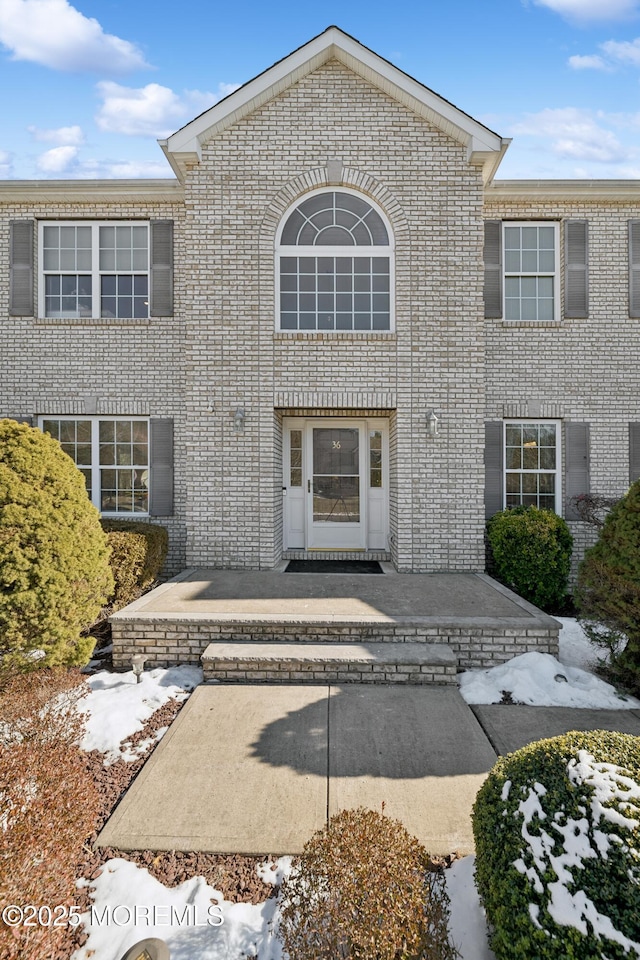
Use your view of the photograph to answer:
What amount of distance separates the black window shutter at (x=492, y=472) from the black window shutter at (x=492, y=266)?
215 centimetres

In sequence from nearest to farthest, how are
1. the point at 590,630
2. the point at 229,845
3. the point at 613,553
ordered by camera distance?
the point at 229,845 < the point at 613,553 < the point at 590,630

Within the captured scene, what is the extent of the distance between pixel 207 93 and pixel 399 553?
8.56 m

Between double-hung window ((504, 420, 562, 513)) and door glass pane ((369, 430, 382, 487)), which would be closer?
double-hung window ((504, 420, 562, 513))

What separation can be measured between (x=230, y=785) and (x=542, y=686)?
10.4ft

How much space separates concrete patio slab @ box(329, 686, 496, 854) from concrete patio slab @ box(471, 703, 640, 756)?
14cm

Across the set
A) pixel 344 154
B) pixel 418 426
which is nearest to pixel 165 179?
pixel 344 154

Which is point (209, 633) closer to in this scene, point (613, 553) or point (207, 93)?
point (613, 553)

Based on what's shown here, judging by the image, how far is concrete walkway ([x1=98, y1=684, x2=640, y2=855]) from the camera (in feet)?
9.77

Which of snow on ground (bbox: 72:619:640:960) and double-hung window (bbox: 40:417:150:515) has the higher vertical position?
double-hung window (bbox: 40:417:150:515)

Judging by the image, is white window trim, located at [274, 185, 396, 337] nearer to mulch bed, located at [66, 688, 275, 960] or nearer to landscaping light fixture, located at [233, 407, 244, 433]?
landscaping light fixture, located at [233, 407, 244, 433]

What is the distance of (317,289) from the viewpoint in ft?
25.7

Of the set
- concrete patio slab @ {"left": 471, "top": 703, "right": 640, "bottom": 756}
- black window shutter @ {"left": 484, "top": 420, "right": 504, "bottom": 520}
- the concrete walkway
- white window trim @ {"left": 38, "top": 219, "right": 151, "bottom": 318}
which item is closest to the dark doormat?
black window shutter @ {"left": 484, "top": 420, "right": 504, "bottom": 520}

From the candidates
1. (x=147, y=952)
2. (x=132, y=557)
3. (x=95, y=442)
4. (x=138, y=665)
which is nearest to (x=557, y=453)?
(x=132, y=557)

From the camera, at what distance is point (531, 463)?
342 inches
